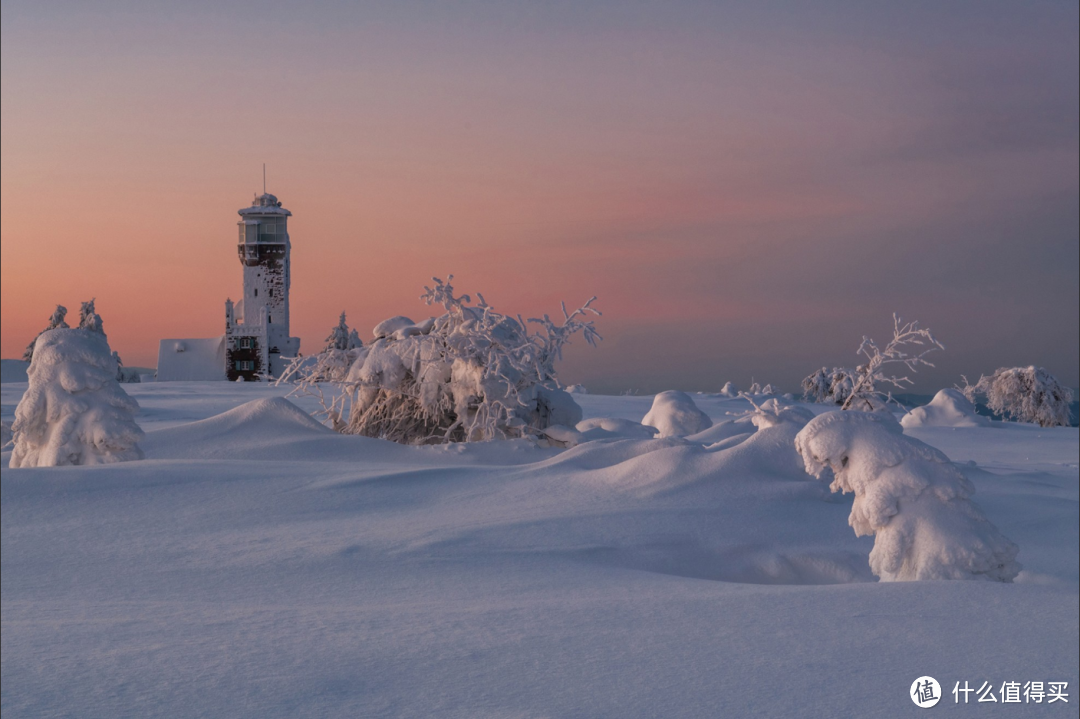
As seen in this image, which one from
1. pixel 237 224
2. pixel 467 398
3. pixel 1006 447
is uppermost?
pixel 237 224

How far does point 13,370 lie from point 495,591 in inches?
1542

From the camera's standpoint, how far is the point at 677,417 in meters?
13.5

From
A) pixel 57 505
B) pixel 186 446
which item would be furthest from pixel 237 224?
pixel 57 505

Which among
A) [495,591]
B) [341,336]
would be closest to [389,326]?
[495,591]

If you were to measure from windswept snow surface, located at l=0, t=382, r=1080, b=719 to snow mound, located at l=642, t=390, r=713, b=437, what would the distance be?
409 cm

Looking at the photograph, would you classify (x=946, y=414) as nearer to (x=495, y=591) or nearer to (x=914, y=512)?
(x=914, y=512)

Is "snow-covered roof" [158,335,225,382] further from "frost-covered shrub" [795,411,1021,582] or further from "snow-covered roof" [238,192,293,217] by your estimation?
Result: "frost-covered shrub" [795,411,1021,582]

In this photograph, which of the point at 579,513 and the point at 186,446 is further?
the point at 186,446

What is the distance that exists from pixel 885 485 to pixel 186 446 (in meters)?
8.22

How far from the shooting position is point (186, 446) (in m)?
10.3

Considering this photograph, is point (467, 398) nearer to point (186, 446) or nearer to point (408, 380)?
point (408, 380)

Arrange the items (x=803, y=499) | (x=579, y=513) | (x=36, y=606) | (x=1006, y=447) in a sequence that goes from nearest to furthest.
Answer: (x=36, y=606)
(x=579, y=513)
(x=803, y=499)
(x=1006, y=447)

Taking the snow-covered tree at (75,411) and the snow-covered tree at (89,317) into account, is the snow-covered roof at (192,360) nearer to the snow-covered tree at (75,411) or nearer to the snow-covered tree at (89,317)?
the snow-covered tree at (89,317)
